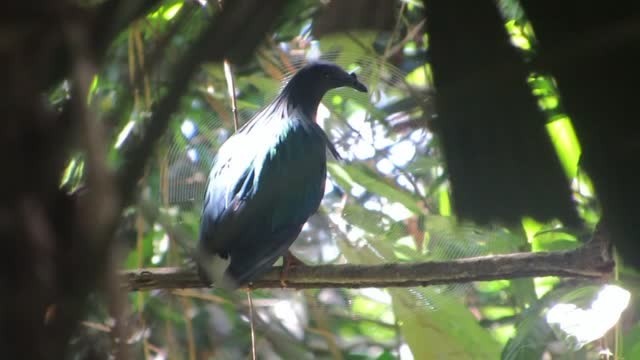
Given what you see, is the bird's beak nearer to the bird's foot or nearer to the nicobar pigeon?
the nicobar pigeon

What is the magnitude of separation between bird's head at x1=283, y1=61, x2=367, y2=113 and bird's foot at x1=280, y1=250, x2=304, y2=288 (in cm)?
59

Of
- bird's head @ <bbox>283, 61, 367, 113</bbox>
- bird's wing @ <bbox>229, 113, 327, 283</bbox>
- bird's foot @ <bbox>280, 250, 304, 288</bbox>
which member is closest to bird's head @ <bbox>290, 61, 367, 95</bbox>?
bird's head @ <bbox>283, 61, 367, 113</bbox>

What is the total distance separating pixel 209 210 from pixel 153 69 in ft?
6.70

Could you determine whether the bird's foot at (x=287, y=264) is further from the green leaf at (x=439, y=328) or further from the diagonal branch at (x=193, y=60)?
the diagonal branch at (x=193, y=60)

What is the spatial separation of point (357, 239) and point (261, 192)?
0.42 m

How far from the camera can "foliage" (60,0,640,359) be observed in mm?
2494

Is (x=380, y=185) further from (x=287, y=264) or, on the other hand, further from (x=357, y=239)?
(x=287, y=264)

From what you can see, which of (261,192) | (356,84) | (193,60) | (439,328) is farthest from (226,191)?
(193,60)

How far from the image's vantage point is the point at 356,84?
9.68 feet

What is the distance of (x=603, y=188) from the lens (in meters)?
0.72

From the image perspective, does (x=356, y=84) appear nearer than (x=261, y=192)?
No

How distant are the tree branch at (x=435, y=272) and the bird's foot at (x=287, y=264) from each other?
0.06 meters

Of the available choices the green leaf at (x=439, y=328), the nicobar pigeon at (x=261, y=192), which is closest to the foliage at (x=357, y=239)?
the green leaf at (x=439, y=328)

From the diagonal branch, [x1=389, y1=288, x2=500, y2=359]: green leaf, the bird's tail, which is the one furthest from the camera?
[x1=389, y1=288, x2=500, y2=359]: green leaf
